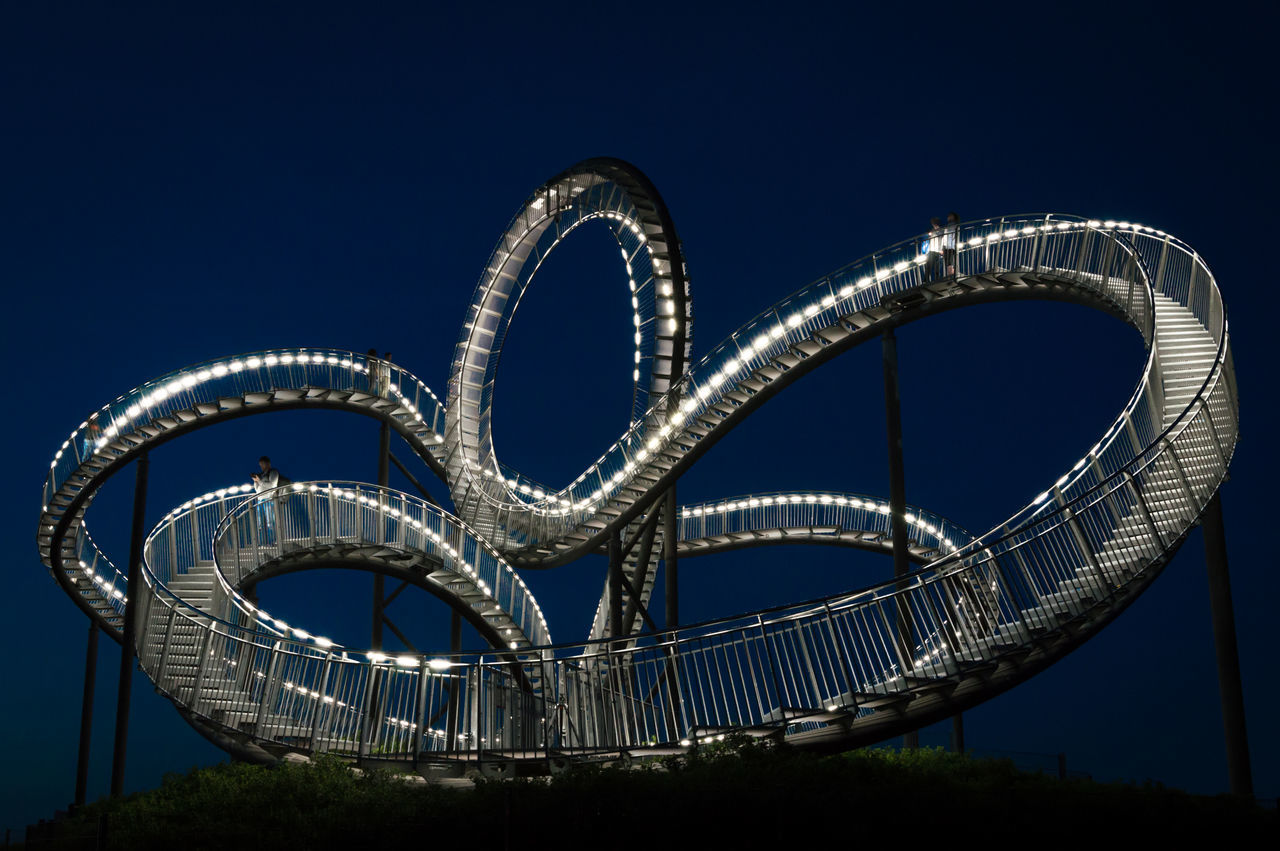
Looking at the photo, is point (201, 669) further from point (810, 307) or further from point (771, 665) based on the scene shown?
point (810, 307)

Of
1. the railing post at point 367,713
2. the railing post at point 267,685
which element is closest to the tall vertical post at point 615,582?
the railing post at point 367,713

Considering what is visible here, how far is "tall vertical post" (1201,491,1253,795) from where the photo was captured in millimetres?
14930

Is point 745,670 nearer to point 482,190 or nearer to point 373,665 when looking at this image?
point 373,665

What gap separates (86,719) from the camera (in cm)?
2586

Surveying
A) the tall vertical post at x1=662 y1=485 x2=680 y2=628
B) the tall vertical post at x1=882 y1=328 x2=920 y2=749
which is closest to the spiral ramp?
the tall vertical post at x1=662 y1=485 x2=680 y2=628

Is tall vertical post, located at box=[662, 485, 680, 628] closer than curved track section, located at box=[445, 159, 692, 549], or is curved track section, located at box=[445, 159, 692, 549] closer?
tall vertical post, located at box=[662, 485, 680, 628]

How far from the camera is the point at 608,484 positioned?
2367 cm

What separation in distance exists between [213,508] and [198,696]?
8.79m

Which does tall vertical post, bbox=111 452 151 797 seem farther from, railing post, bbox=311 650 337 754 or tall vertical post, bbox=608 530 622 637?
tall vertical post, bbox=608 530 622 637

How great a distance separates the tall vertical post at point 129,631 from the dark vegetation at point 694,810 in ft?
16.2

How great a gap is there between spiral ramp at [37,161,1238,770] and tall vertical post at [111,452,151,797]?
1.40ft

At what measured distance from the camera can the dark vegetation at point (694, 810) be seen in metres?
10.6

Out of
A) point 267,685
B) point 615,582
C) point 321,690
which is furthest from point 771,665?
point 615,582

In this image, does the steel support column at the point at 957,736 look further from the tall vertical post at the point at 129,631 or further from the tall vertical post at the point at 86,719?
the tall vertical post at the point at 86,719
